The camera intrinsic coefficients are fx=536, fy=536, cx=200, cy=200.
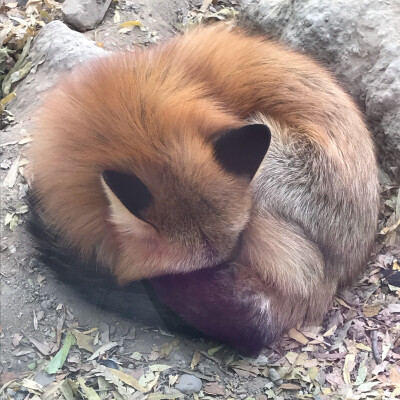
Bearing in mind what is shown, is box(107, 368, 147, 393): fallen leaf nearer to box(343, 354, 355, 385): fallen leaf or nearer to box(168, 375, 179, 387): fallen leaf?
box(168, 375, 179, 387): fallen leaf

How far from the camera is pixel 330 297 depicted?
9.80 feet

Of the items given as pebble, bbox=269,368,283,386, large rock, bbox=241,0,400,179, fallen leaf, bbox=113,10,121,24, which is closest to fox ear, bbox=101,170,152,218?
pebble, bbox=269,368,283,386

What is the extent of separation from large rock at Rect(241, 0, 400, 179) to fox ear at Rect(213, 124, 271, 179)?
150 cm

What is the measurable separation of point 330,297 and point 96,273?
129 cm

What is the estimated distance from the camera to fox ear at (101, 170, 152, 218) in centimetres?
221

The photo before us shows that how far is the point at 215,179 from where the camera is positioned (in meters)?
2.42

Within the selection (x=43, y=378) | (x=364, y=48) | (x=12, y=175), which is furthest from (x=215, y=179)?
(x=364, y=48)

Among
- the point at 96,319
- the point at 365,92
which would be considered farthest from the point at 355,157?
the point at 96,319

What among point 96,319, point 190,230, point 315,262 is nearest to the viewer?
point 190,230

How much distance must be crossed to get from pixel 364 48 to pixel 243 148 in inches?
71.6

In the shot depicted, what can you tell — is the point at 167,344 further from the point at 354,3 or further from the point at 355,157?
the point at 354,3

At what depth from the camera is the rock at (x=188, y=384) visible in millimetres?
2400

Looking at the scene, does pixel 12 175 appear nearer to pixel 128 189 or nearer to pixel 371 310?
pixel 128 189

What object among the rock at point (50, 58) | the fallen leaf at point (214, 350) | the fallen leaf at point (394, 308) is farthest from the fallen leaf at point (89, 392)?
the rock at point (50, 58)
